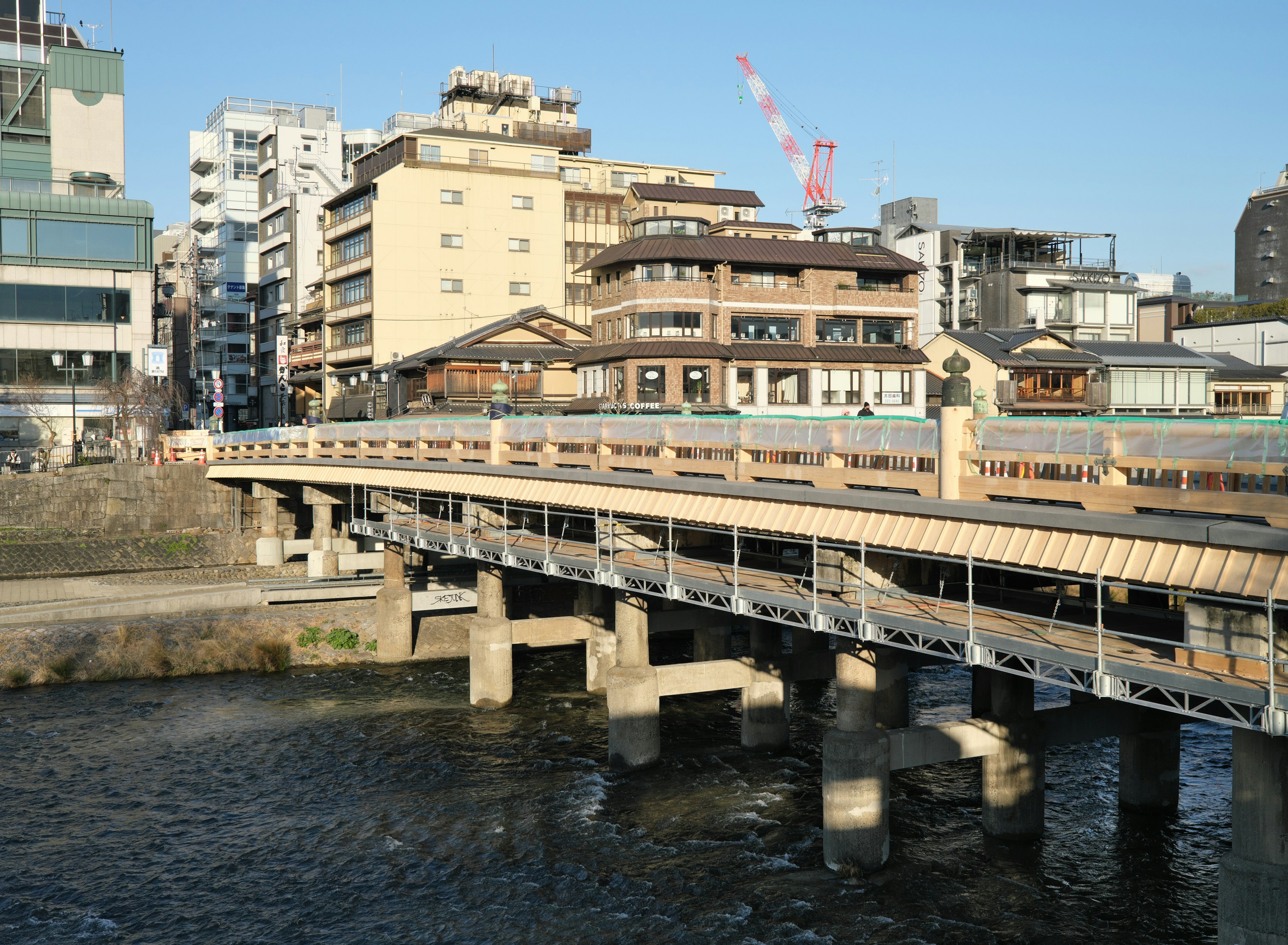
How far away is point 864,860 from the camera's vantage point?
2139 cm

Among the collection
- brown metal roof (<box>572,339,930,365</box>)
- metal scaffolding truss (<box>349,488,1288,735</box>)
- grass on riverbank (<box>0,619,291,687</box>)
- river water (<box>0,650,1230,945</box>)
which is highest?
brown metal roof (<box>572,339,930,365</box>)

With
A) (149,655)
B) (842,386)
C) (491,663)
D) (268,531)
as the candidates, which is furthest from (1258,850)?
(842,386)

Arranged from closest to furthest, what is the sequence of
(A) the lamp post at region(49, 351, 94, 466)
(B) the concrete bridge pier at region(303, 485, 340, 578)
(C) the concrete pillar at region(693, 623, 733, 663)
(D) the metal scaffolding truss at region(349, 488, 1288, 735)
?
1. (D) the metal scaffolding truss at region(349, 488, 1288, 735)
2. (C) the concrete pillar at region(693, 623, 733, 663)
3. (B) the concrete bridge pier at region(303, 485, 340, 578)
4. (A) the lamp post at region(49, 351, 94, 466)

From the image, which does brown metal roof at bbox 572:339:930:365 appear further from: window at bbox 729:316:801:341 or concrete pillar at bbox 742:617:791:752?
concrete pillar at bbox 742:617:791:752

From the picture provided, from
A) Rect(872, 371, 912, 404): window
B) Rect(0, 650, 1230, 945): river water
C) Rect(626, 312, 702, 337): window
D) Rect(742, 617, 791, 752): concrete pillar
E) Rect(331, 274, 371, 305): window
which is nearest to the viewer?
Rect(0, 650, 1230, 945): river water

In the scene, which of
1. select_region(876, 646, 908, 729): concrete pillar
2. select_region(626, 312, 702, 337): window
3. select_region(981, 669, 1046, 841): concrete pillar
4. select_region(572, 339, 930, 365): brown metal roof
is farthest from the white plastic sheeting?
select_region(626, 312, 702, 337): window

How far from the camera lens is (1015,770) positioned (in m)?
23.0

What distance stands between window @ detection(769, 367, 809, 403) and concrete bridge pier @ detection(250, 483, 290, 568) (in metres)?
29.0

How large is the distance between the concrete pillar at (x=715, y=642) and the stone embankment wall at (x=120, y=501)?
36.6 meters

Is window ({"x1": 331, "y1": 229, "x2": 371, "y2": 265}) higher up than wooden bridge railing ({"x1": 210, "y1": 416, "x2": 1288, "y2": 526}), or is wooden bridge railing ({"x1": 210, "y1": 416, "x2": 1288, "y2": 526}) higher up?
window ({"x1": 331, "y1": 229, "x2": 371, "y2": 265})

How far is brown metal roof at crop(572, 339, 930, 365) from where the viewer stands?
60.7m

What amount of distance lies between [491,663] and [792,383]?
3431 centimetres

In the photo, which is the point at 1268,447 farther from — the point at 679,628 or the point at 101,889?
the point at 101,889

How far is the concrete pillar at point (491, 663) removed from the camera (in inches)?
1417
